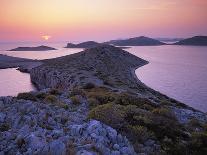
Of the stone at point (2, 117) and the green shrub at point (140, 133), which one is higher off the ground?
the stone at point (2, 117)

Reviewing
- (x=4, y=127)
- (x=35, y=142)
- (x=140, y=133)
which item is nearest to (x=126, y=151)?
(x=140, y=133)

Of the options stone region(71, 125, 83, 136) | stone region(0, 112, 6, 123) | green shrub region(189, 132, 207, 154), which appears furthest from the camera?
stone region(0, 112, 6, 123)

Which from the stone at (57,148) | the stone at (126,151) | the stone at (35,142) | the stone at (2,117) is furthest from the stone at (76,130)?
the stone at (2,117)

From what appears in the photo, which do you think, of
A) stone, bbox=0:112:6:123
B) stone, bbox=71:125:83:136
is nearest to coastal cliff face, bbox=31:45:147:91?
stone, bbox=0:112:6:123

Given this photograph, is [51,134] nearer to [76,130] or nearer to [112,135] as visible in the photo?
[76,130]

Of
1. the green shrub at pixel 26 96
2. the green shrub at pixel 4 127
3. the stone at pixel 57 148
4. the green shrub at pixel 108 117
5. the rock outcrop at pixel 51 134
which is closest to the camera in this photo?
the stone at pixel 57 148

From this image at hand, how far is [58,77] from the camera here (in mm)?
95062

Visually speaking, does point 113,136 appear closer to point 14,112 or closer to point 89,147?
point 89,147

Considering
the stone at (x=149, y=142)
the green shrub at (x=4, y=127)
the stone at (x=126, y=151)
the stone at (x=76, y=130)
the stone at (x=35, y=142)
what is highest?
the stone at (x=35, y=142)

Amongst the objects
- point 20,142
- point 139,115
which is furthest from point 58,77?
point 20,142

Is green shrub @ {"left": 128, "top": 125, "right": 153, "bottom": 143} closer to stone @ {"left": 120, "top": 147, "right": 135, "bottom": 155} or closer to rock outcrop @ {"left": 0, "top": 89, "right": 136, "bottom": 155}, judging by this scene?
rock outcrop @ {"left": 0, "top": 89, "right": 136, "bottom": 155}

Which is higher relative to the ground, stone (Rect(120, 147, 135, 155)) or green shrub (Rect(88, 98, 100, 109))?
stone (Rect(120, 147, 135, 155))

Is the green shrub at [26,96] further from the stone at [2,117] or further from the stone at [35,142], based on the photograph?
the stone at [35,142]

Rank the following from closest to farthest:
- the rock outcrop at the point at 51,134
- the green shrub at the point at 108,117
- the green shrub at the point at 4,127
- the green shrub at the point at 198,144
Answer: the rock outcrop at the point at 51,134 < the green shrub at the point at 4,127 < the green shrub at the point at 198,144 < the green shrub at the point at 108,117
